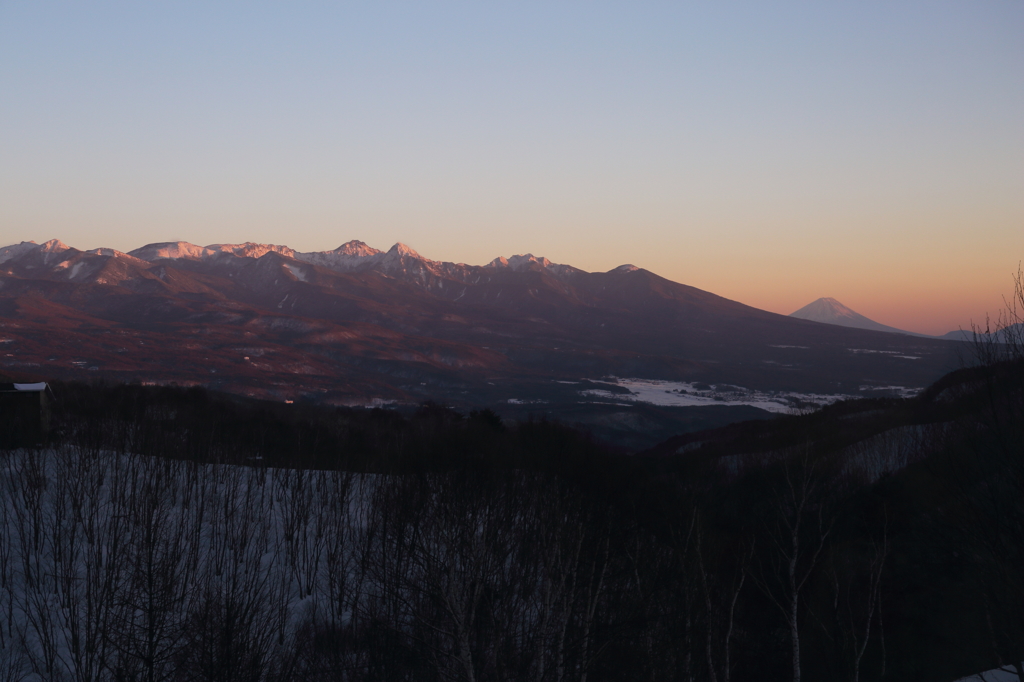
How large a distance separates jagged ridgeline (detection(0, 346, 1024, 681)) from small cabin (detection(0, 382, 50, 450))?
1026 mm

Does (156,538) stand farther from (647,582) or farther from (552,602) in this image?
(647,582)

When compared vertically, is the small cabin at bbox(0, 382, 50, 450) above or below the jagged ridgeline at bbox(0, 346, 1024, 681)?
above

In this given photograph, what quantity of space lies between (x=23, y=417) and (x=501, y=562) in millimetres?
30275

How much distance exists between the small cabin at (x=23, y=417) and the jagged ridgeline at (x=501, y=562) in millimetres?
1026

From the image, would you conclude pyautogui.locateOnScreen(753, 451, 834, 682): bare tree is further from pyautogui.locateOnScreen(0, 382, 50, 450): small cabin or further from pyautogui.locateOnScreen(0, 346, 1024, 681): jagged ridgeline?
pyautogui.locateOnScreen(0, 382, 50, 450): small cabin

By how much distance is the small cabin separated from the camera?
39.2 m

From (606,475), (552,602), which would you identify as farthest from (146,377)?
(552,602)

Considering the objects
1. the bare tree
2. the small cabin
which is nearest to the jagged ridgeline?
the bare tree

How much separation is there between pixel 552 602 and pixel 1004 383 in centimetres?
1488

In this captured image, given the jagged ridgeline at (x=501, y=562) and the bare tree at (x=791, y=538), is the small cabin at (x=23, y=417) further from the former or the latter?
the bare tree at (x=791, y=538)

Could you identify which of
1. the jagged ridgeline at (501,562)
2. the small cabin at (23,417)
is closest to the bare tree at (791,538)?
the jagged ridgeline at (501,562)

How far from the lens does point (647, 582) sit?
31.1 metres

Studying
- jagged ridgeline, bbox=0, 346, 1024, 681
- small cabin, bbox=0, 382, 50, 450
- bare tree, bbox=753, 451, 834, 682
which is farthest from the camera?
small cabin, bbox=0, 382, 50, 450

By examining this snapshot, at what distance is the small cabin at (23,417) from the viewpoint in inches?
1545
